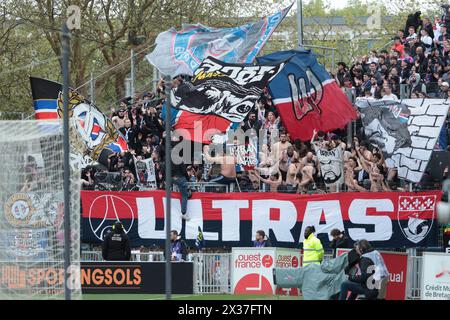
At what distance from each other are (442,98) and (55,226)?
10849mm

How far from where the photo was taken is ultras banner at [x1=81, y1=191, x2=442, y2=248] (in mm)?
28172

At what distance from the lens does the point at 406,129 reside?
1093 inches

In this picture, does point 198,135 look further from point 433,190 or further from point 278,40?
point 278,40

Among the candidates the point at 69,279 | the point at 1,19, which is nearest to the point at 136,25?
the point at 1,19

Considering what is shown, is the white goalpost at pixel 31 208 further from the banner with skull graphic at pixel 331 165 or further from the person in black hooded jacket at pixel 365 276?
the banner with skull graphic at pixel 331 165

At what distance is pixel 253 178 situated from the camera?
29.4 m

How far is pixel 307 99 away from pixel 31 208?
1038cm

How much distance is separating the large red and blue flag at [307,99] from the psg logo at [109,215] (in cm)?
491

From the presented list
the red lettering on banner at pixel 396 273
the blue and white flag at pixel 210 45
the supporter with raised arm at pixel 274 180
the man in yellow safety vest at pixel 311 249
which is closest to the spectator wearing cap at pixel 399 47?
the blue and white flag at pixel 210 45

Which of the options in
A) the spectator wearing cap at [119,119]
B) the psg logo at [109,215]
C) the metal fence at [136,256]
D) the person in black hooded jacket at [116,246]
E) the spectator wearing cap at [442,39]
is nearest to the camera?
the person in black hooded jacket at [116,246]

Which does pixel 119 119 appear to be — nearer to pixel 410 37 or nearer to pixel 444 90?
pixel 410 37

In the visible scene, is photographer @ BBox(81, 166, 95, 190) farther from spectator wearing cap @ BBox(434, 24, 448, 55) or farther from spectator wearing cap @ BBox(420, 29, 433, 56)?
spectator wearing cap @ BBox(434, 24, 448, 55)

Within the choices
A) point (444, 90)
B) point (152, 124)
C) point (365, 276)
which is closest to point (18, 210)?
point (365, 276)

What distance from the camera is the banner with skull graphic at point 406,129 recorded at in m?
27.2
